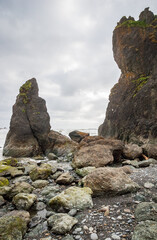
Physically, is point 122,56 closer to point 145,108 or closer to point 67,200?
point 145,108

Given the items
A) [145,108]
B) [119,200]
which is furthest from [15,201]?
[145,108]

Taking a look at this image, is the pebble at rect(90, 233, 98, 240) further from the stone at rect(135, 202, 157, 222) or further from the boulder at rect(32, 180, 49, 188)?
the boulder at rect(32, 180, 49, 188)

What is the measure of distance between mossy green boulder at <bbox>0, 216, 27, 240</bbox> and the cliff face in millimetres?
15255

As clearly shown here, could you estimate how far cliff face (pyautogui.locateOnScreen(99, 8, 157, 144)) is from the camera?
1748 centimetres

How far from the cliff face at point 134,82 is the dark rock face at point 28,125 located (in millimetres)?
11098

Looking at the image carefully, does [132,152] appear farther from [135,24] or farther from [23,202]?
[135,24]

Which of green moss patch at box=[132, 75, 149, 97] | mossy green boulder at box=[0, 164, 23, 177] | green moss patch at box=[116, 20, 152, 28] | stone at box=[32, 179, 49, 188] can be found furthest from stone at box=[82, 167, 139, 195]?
green moss patch at box=[116, 20, 152, 28]

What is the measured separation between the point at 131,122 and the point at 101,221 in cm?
1692

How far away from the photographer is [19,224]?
13.1 ft

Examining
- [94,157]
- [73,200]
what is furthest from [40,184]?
[94,157]

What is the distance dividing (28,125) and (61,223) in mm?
19745

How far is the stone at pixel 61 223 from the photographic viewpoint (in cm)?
380

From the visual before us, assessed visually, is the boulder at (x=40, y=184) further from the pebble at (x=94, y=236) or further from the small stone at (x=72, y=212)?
the pebble at (x=94, y=236)

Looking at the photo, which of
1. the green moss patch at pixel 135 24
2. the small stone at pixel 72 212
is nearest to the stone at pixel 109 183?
the small stone at pixel 72 212
